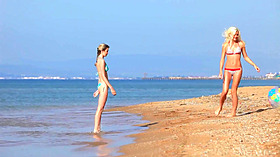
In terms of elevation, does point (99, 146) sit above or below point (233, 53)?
below

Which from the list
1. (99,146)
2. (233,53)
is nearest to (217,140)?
(99,146)

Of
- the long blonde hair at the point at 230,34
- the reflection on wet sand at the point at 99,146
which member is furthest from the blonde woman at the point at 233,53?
the reflection on wet sand at the point at 99,146

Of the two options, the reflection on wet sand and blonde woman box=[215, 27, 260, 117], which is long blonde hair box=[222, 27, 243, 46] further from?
the reflection on wet sand

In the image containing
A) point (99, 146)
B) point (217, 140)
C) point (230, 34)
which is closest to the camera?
point (217, 140)

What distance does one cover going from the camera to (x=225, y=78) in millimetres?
12148

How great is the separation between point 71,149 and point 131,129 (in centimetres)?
359

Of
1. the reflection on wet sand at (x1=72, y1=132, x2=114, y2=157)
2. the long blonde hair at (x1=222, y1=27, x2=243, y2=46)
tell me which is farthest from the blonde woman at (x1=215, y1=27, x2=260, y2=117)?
the reflection on wet sand at (x1=72, y1=132, x2=114, y2=157)

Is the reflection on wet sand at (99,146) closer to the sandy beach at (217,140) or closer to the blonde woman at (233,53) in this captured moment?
the sandy beach at (217,140)

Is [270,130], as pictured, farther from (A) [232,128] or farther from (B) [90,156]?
(B) [90,156]

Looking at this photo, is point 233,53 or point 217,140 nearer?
point 217,140

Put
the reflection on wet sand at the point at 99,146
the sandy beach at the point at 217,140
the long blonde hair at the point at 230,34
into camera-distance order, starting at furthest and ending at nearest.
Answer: the long blonde hair at the point at 230,34
the reflection on wet sand at the point at 99,146
the sandy beach at the point at 217,140

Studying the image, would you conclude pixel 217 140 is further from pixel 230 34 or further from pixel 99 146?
pixel 230 34

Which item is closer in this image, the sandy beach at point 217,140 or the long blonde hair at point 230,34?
the sandy beach at point 217,140

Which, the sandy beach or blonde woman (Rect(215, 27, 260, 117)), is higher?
blonde woman (Rect(215, 27, 260, 117))
